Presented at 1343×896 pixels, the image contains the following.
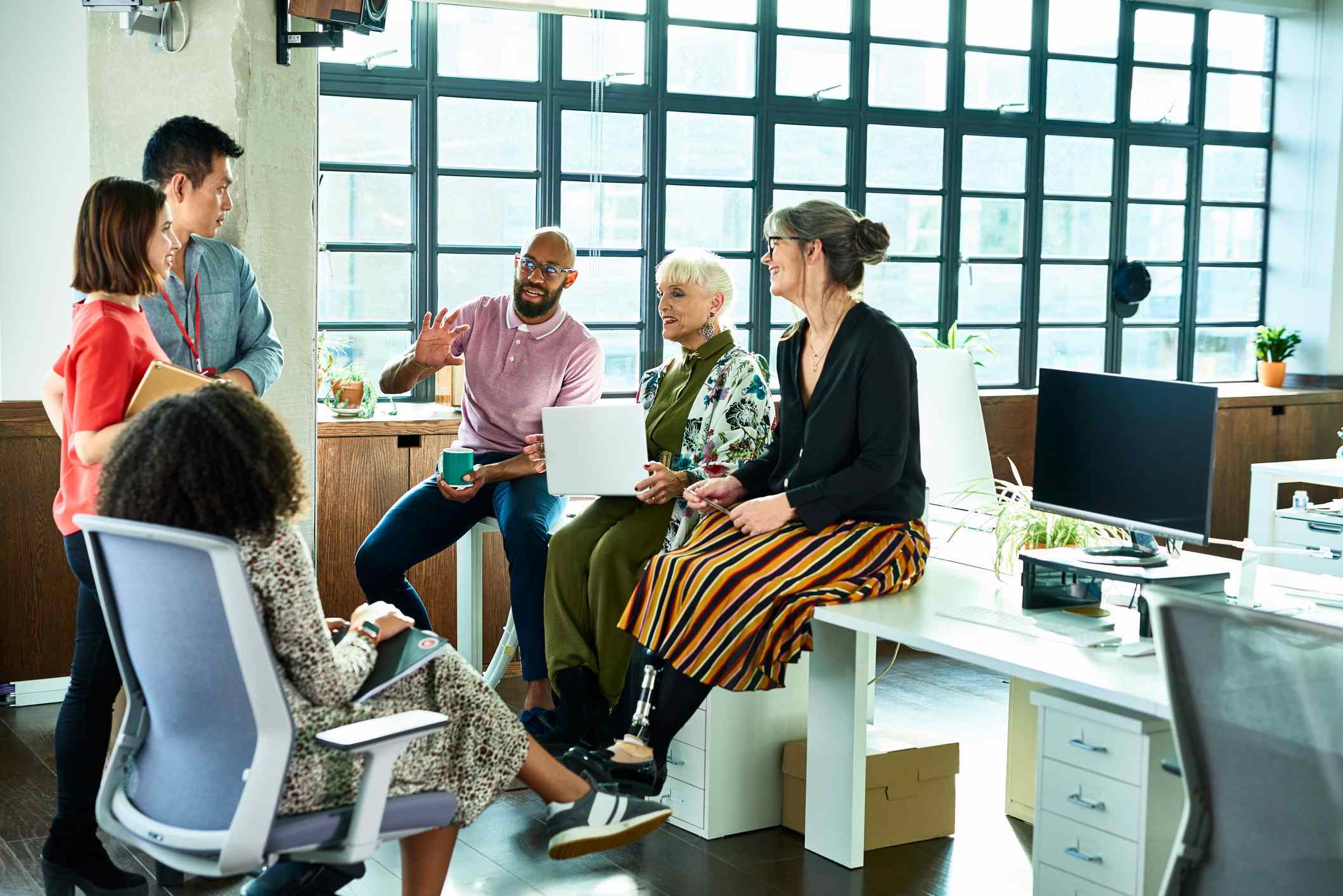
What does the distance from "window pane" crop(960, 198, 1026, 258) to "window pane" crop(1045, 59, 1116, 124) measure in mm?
568

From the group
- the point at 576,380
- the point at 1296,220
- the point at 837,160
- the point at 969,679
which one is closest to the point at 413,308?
the point at 576,380

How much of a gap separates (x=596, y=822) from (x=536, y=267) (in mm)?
2093

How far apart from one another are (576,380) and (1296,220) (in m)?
5.58

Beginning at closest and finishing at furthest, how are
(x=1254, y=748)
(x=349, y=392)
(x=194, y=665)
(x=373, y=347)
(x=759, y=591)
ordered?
(x=1254, y=748)
(x=194, y=665)
(x=759, y=591)
(x=349, y=392)
(x=373, y=347)

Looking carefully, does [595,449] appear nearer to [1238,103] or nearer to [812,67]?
[812,67]

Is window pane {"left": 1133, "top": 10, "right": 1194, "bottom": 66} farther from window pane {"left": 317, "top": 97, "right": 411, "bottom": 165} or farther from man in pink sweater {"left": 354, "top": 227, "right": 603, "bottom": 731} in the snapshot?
man in pink sweater {"left": 354, "top": 227, "right": 603, "bottom": 731}

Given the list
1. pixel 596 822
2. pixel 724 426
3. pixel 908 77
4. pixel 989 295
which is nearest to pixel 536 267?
pixel 724 426

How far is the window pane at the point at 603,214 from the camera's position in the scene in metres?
6.24

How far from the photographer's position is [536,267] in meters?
4.43

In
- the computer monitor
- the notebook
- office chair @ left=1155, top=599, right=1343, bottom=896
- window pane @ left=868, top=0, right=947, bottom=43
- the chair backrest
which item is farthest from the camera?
window pane @ left=868, top=0, right=947, bottom=43

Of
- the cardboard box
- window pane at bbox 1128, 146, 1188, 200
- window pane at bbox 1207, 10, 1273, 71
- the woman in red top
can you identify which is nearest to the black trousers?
the woman in red top

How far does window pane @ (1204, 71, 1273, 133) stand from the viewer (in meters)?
8.05

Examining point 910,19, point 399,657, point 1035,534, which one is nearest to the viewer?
point 399,657

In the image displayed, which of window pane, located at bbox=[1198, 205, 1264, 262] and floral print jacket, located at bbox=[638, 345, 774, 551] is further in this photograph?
window pane, located at bbox=[1198, 205, 1264, 262]
